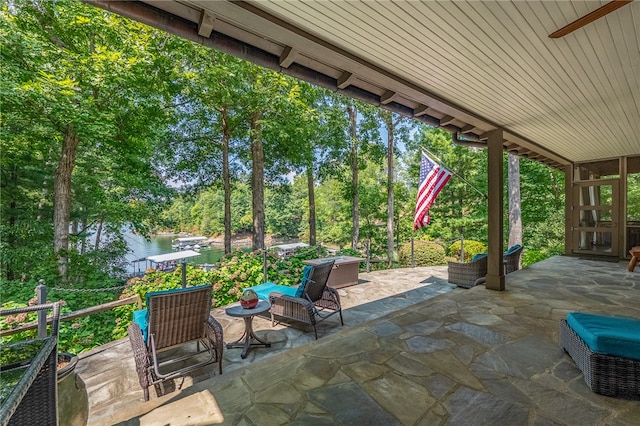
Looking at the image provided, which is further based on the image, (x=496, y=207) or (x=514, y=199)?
(x=514, y=199)

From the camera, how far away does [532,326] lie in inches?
131

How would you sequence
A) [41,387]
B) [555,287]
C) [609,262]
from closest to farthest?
[41,387] → [555,287] → [609,262]

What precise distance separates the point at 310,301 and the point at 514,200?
10.4 meters

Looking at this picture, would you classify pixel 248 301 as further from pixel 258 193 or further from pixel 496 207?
pixel 258 193

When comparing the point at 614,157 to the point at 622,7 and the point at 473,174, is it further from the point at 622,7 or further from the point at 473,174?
the point at 622,7

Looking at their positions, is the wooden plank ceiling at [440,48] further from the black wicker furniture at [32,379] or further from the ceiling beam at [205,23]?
the black wicker furniture at [32,379]

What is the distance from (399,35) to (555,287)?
5.09m

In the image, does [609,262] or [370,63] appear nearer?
[370,63]

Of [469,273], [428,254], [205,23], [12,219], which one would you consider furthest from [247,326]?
[12,219]

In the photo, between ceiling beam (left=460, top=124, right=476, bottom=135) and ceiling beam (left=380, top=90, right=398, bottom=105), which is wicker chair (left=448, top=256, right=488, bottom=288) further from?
ceiling beam (left=380, top=90, right=398, bottom=105)

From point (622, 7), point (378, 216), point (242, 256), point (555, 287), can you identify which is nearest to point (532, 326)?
point (555, 287)

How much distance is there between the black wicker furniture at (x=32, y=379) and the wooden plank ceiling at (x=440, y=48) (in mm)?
1771

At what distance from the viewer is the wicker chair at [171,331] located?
8.57 ft

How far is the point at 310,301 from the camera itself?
4008 millimetres
